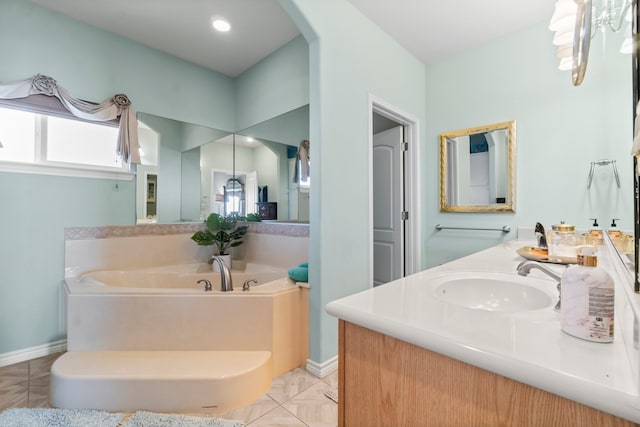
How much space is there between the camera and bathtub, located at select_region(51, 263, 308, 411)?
58.2 inches

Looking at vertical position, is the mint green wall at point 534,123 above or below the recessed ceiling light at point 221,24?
below

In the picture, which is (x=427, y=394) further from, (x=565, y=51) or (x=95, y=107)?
(x=95, y=107)

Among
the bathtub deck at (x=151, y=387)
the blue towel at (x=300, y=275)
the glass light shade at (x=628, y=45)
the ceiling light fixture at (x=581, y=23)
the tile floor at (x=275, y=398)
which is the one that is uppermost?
the ceiling light fixture at (x=581, y=23)

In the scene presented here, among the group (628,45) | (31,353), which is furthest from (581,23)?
(31,353)

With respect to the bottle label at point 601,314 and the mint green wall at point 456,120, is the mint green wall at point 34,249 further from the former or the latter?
the bottle label at point 601,314

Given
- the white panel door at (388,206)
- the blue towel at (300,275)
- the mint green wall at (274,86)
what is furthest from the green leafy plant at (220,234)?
the white panel door at (388,206)

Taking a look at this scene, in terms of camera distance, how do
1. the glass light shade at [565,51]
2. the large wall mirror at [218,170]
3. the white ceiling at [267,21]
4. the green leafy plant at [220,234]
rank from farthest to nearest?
the green leafy plant at [220,234] → the large wall mirror at [218,170] → the white ceiling at [267,21] → the glass light shade at [565,51]

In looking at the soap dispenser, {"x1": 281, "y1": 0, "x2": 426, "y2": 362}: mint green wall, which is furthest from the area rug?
the soap dispenser

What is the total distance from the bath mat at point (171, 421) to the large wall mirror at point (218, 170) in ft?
5.55

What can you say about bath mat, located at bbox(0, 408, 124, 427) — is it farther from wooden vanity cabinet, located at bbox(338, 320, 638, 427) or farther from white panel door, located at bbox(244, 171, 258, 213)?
white panel door, located at bbox(244, 171, 258, 213)

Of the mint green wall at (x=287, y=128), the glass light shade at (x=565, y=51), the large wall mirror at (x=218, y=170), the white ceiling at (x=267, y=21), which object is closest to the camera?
the glass light shade at (x=565, y=51)

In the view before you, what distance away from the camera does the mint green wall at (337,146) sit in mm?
1868

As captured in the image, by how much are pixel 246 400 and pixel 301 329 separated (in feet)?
1.78

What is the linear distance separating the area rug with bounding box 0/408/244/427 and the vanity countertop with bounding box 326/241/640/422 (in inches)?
47.3
